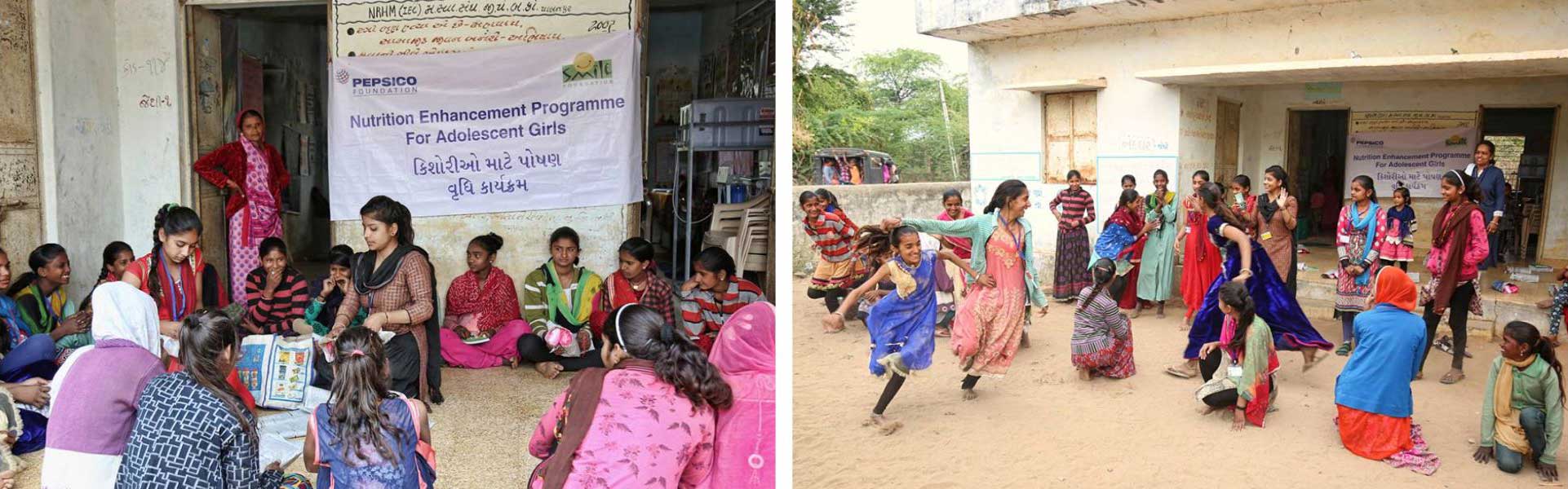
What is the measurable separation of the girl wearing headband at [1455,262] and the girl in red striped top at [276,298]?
14.9 feet

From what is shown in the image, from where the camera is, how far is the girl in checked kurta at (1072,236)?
3.86 metres

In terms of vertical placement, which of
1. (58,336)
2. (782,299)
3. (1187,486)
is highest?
(782,299)

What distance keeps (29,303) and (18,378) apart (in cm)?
49

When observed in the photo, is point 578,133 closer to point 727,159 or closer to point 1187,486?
point 727,159

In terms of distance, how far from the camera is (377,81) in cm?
540

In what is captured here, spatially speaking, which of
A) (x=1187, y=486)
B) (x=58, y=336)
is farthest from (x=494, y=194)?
(x=1187, y=486)

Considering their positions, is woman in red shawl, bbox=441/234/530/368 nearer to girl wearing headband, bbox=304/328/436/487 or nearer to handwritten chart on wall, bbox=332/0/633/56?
handwritten chart on wall, bbox=332/0/633/56

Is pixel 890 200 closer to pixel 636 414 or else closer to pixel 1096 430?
pixel 1096 430

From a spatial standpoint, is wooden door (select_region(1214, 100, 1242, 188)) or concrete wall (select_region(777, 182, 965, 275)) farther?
concrete wall (select_region(777, 182, 965, 275))

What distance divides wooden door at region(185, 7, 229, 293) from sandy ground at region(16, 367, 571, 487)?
1970 millimetres

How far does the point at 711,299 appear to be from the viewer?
492cm

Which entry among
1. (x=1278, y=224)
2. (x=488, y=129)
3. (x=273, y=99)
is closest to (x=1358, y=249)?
(x=1278, y=224)

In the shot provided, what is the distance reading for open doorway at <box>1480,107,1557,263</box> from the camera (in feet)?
14.0

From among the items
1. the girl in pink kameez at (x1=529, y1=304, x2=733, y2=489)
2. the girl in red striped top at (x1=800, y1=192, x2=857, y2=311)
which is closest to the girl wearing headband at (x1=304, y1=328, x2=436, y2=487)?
the girl in pink kameez at (x1=529, y1=304, x2=733, y2=489)
